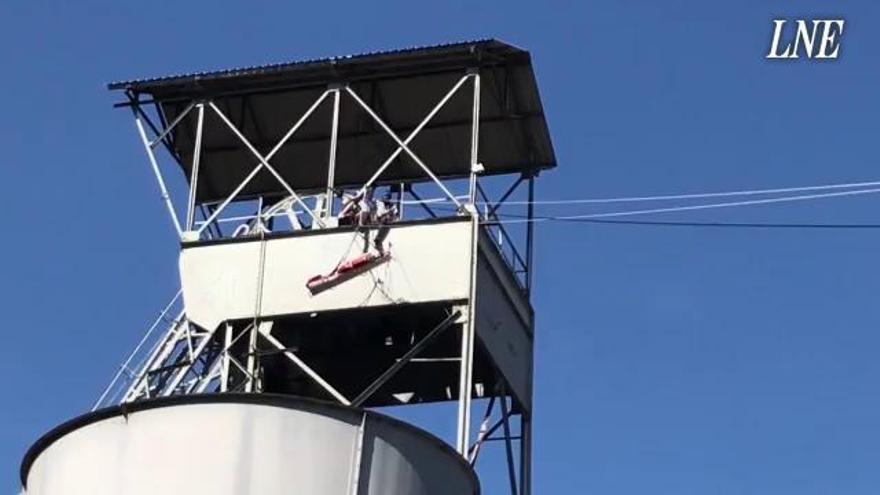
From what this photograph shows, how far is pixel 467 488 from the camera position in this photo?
102ft

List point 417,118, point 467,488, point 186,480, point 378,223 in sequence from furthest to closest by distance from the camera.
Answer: point 417,118, point 378,223, point 467,488, point 186,480

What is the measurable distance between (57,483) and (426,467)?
5865 millimetres

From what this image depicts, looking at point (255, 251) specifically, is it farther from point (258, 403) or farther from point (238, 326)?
point (258, 403)

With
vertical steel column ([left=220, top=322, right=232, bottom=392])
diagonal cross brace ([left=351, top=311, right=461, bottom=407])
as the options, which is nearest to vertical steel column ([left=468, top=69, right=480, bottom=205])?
diagonal cross brace ([left=351, top=311, right=461, bottom=407])

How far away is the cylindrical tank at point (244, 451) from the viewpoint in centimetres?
2917

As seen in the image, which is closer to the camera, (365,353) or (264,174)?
(365,353)

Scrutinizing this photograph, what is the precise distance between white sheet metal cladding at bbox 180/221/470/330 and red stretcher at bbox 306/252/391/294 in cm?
9

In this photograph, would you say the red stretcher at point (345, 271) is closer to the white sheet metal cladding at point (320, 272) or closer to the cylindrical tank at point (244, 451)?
the white sheet metal cladding at point (320, 272)

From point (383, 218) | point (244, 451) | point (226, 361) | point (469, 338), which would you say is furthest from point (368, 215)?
point (244, 451)

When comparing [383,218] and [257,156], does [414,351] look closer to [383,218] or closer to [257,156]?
[383,218]

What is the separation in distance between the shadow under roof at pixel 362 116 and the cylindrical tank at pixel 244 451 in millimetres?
9246

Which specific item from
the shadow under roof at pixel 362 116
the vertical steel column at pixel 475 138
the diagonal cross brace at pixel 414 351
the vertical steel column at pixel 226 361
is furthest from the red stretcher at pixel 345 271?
the shadow under roof at pixel 362 116

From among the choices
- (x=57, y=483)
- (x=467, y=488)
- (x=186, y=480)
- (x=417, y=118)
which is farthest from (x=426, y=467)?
(x=417, y=118)

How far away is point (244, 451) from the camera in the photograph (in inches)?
1155
